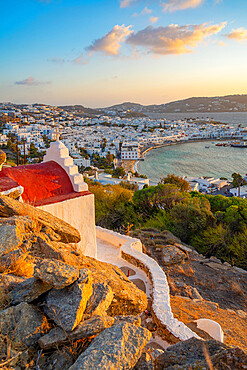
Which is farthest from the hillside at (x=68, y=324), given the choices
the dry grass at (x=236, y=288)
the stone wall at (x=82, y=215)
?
the dry grass at (x=236, y=288)

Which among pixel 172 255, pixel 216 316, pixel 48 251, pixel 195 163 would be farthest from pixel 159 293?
pixel 195 163

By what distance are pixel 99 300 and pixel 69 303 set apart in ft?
1.08

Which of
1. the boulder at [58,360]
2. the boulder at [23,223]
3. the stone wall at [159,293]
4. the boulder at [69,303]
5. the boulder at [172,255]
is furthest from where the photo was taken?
the boulder at [172,255]

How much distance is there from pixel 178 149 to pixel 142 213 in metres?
69.8

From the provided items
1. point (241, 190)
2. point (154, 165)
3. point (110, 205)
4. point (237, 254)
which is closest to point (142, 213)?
point (110, 205)

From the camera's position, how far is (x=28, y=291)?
2439mm

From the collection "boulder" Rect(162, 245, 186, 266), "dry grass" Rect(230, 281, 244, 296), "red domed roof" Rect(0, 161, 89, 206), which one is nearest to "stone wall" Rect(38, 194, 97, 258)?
"red domed roof" Rect(0, 161, 89, 206)

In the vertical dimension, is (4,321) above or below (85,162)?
above

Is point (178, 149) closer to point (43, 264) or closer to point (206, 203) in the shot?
point (206, 203)

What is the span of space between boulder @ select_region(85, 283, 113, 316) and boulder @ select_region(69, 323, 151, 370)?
1.04ft

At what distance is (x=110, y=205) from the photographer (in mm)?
14312

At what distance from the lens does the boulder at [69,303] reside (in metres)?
2.24

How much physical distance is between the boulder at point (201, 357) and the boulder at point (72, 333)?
1.62 feet

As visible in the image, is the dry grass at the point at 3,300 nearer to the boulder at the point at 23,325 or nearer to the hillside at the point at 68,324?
the hillside at the point at 68,324
